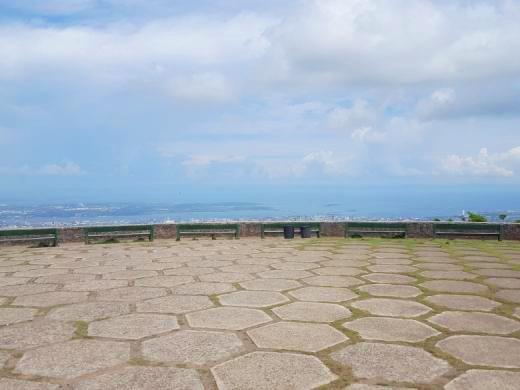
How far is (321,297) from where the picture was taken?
427 centimetres

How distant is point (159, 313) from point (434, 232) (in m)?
8.63

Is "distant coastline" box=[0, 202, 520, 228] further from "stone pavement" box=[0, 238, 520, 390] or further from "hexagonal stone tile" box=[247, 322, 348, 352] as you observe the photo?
"hexagonal stone tile" box=[247, 322, 348, 352]

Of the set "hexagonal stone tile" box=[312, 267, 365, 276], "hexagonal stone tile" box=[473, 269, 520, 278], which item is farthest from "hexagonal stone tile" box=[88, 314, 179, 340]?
"hexagonal stone tile" box=[473, 269, 520, 278]

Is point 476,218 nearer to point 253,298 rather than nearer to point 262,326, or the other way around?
point 253,298

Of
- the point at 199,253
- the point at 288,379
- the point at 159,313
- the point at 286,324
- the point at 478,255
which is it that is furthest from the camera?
the point at 199,253

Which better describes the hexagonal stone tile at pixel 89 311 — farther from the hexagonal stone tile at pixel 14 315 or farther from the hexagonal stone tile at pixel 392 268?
the hexagonal stone tile at pixel 392 268

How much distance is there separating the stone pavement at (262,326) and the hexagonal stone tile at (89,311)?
0.02m

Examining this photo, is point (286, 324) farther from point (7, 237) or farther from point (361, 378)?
point (7, 237)

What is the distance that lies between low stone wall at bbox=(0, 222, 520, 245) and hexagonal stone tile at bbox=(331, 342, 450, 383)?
336 inches

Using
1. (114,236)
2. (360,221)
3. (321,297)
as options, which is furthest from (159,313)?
(360,221)

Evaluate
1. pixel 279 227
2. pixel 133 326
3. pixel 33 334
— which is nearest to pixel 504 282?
pixel 133 326

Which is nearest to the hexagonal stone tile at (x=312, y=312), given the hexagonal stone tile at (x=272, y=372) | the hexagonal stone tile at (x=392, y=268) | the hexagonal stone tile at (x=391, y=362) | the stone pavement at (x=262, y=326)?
the stone pavement at (x=262, y=326)

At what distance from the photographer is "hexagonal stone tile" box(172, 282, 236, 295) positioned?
454 cm

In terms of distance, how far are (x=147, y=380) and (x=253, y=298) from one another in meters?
1.98
